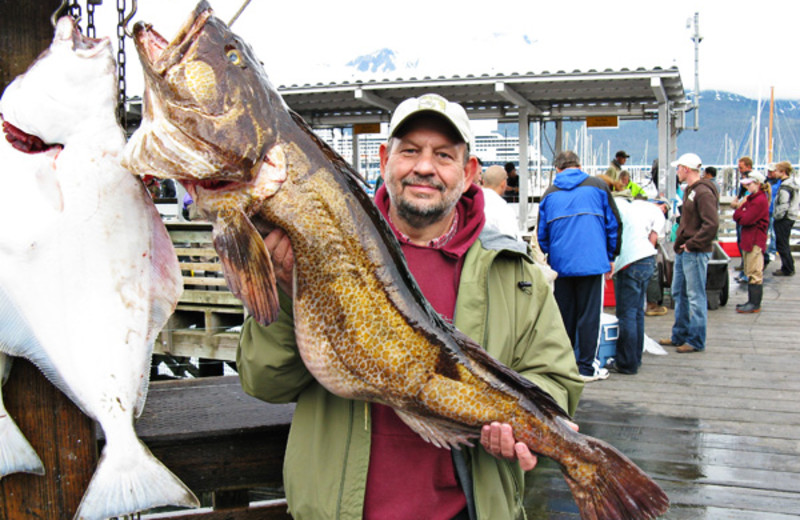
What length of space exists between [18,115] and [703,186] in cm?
838

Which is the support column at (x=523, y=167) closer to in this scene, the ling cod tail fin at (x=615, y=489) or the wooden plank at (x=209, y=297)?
the wooden plank at (x=209, y=297)

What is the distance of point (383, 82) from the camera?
39.6 feet

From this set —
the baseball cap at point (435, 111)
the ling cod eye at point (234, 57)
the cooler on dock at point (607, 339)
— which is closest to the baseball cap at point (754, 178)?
the cooler on dock at point (607, 339)

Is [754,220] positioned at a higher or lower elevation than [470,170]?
lower

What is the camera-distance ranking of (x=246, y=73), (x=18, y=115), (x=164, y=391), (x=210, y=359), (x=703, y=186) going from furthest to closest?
(x=210, y=359) < (x=703, y=186) < (x=164, y=391) < (x=246, y=73) < (x=18, y=115)

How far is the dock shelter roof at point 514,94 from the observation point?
11500mm

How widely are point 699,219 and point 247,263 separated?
8038 millimetres

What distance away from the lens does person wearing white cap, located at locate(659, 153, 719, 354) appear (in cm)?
841

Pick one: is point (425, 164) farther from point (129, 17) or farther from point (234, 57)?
point (129, 17)

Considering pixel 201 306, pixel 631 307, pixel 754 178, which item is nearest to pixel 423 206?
pixel 631 307

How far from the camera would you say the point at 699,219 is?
860 cm

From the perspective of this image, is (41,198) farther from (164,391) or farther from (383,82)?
(383,82)

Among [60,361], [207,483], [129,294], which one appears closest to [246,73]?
[129,294]

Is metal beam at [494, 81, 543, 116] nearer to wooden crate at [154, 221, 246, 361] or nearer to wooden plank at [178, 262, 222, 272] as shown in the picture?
wooden crate at [154, 221, 246, 361]
